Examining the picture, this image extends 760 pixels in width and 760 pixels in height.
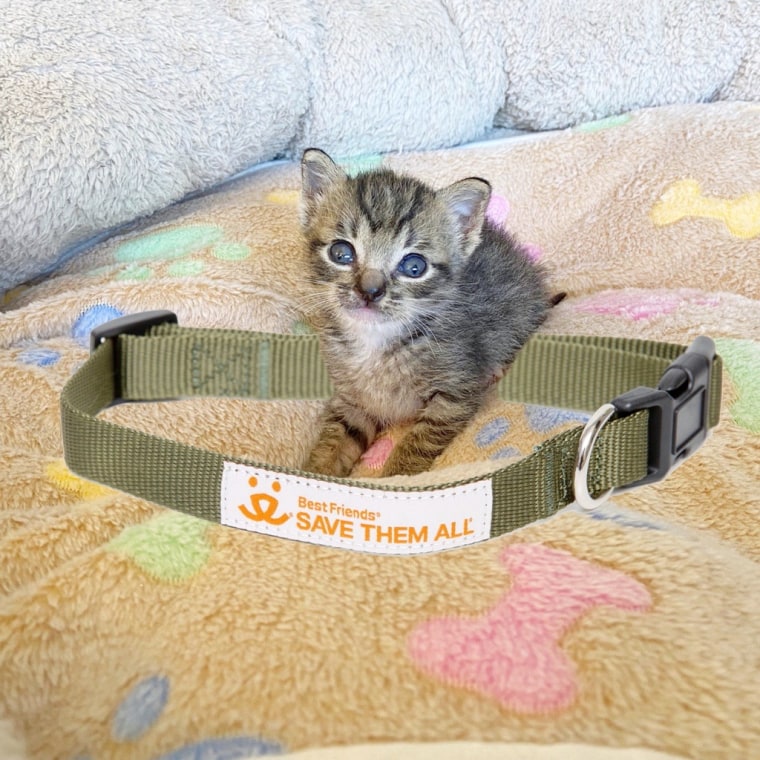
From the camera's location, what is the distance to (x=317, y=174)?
1.65 m

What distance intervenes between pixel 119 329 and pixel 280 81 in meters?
1.17

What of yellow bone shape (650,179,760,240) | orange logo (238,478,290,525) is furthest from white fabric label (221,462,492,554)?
yellow bone shape (650,179,760,240)

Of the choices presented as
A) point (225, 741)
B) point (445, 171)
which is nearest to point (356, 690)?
point (225, 741)

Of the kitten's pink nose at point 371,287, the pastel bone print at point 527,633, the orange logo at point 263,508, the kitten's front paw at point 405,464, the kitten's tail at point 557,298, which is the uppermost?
the orange logo at point 263,508

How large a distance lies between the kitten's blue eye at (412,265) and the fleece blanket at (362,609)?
0.29 meters

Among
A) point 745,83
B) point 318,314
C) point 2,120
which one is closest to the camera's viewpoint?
point 2,120

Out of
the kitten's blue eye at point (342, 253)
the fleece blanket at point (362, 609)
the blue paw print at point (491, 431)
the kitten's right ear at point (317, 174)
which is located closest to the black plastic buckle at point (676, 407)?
the fleece blanket at point (362, 609)

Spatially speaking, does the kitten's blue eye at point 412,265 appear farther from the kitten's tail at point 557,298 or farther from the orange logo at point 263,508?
the orange logo at point 263,508

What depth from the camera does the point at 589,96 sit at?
2.29 metres

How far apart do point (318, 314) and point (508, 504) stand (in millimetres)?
905

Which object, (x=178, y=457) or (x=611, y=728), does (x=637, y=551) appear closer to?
(x=611, y=728)

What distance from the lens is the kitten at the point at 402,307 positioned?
1477mm

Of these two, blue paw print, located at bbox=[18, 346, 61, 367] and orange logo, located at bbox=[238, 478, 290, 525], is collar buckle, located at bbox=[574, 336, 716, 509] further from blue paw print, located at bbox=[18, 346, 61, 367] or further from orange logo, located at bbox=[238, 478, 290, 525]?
blue paw print, located at bbox=[18, 346, 61, 367]

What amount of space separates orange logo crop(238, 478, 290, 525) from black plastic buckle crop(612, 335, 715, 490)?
0.36 meters
